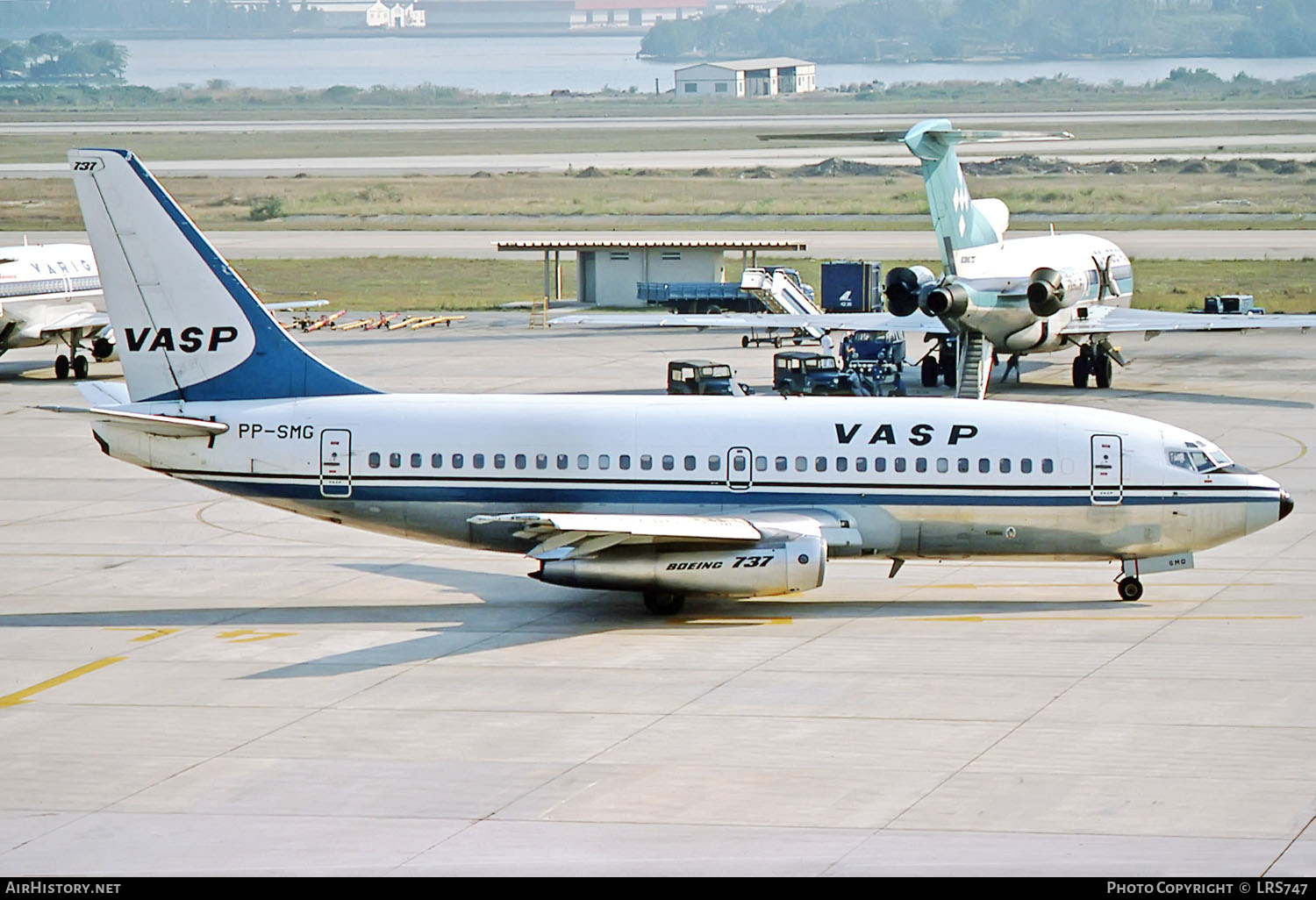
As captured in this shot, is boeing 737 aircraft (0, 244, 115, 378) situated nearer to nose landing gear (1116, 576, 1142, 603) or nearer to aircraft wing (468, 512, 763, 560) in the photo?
aircraft wing (468, 512, 763, 560)

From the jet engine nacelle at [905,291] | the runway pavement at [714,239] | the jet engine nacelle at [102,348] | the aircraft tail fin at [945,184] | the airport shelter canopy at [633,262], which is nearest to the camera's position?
the aircraft tail fin at [945,184]

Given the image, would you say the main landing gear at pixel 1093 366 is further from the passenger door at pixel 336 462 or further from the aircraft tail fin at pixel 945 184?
the passenger door at pixel 336 462

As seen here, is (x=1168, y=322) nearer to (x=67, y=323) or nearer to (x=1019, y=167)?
(x=67, y=323)

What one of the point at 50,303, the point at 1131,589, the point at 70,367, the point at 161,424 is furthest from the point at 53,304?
the point at 1131,589

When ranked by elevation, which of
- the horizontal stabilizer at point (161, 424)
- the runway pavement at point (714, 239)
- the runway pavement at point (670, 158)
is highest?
the runway pavement at point (670, 158)

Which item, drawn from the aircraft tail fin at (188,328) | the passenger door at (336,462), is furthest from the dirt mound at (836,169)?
the passenger door at (336,462)

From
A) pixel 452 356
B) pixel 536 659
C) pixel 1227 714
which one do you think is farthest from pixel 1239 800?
pixel 452 356

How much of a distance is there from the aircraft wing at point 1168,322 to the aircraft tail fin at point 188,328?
33225mm

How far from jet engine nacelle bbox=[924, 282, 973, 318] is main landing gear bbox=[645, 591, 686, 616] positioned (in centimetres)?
2541

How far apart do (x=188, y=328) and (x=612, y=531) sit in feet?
29.1

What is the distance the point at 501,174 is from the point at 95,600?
12781 cm

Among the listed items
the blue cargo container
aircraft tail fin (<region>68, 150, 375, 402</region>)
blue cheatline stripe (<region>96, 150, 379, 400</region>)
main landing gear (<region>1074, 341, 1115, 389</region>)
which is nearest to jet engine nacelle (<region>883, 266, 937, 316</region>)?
main landing gear (<region>1074, 341, 1115, 389</region>)

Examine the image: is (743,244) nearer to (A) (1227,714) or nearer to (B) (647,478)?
(B) (647,478)

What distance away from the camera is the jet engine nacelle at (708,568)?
30984 mm
